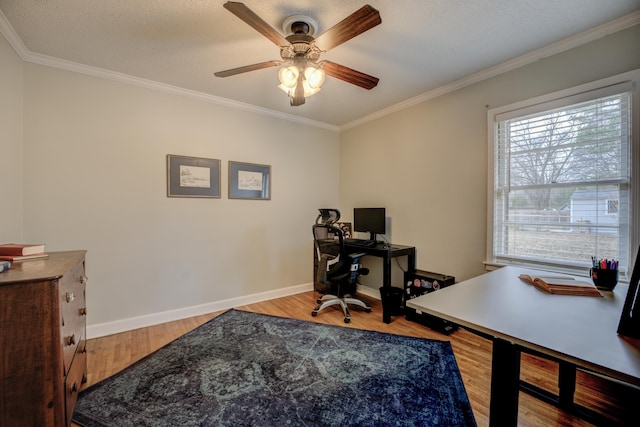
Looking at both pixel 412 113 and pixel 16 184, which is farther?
pixel 412 113

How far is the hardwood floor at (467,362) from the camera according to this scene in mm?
1543

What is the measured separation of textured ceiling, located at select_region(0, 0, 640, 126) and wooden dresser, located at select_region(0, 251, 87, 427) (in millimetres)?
1765

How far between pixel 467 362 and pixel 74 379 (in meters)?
2.65

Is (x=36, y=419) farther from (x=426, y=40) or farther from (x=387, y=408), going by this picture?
(x=426, y=40)

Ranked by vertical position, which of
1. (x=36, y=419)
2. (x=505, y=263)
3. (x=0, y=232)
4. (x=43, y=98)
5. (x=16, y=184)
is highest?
(x=43, y=98)

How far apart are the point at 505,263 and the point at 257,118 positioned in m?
3.26

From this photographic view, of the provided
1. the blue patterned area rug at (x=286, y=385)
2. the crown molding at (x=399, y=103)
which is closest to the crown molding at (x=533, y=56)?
the crown molding at (x=399, y=103)

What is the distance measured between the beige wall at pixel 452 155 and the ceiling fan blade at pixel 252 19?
1.98 m

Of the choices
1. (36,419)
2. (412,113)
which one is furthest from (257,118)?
(36,419)

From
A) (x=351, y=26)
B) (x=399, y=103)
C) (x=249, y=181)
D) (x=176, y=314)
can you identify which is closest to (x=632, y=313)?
(x=351, y=26)

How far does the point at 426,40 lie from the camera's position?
203 centimetres

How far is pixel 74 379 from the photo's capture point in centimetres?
147

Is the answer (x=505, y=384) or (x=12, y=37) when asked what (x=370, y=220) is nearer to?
(x=505, y=384)

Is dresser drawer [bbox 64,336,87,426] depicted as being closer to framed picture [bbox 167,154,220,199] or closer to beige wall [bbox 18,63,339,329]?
beige wall [bbox 18,63,339,329]
